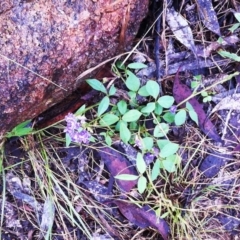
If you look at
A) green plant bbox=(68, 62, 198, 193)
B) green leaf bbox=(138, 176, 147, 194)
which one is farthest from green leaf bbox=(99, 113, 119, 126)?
green leaf bbox=(138, 176, 147, 194)

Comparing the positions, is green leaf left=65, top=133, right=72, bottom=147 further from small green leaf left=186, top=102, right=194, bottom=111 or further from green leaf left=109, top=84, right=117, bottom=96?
small green leaf left=186, top=102, right=194, bottom=111

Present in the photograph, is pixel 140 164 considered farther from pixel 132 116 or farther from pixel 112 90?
pixel 112 90

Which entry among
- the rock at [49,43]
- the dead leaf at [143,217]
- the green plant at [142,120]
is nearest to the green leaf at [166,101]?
the green plant at [142,120]

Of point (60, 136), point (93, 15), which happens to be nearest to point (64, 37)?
point (93, 15)

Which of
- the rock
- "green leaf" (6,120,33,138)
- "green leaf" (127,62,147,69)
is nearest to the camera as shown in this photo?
the rock

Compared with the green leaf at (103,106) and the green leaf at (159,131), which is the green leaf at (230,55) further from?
the green leaf at (103,106)

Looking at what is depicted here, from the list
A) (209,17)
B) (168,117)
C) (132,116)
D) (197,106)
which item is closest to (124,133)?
(132,116)
